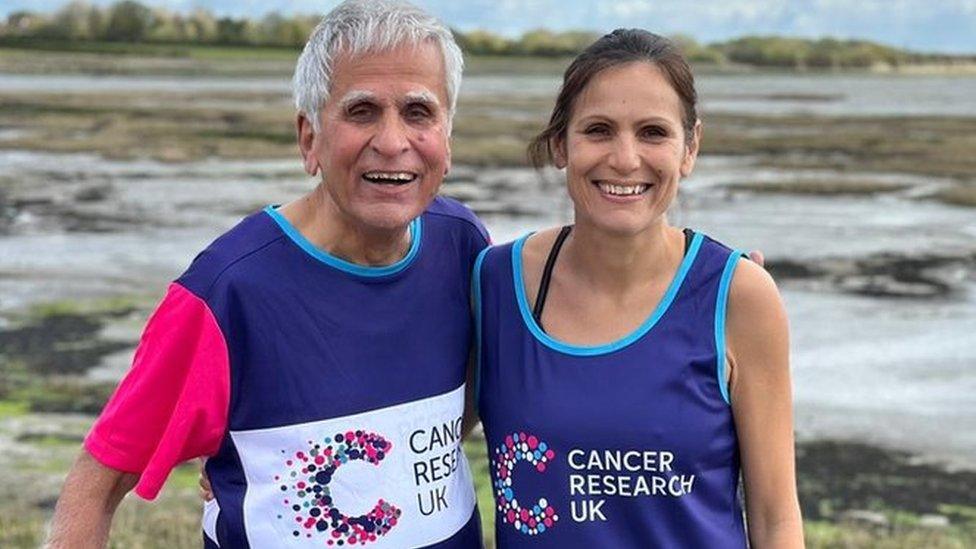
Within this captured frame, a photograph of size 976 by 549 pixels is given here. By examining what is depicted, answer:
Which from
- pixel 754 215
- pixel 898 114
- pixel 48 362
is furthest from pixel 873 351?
pixel 898 114

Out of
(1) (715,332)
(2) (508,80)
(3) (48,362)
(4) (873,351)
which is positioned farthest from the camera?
(2) (508,80)

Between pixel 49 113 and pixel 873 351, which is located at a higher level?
pixel 873 351

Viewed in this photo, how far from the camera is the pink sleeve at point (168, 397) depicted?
3.05m

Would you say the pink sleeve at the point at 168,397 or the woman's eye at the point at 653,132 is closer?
the pink sleeve at the point at 168,397

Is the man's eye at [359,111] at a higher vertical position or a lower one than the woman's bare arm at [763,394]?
higher

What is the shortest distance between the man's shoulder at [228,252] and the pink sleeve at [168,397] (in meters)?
0.03

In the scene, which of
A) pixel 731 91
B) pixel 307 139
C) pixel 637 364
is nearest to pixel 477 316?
pixel 637 364

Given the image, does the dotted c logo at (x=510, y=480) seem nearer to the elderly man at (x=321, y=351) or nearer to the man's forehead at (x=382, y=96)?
the elderly man at (x=321, y=351)

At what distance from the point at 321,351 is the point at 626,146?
815mm

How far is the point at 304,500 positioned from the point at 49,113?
43529 mm

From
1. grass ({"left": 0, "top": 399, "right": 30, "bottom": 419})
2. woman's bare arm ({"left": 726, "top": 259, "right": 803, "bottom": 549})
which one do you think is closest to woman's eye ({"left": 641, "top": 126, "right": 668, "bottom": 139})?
woman's bare arm ({"left": 726, "top": 259, "right": 803, "bottom": 549})

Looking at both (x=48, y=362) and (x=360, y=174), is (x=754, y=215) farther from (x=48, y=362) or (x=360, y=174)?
(x=360, y=174)

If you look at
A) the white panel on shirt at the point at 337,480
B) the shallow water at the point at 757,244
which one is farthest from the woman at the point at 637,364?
the shallow water at the point at 757,244

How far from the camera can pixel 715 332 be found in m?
3.07
